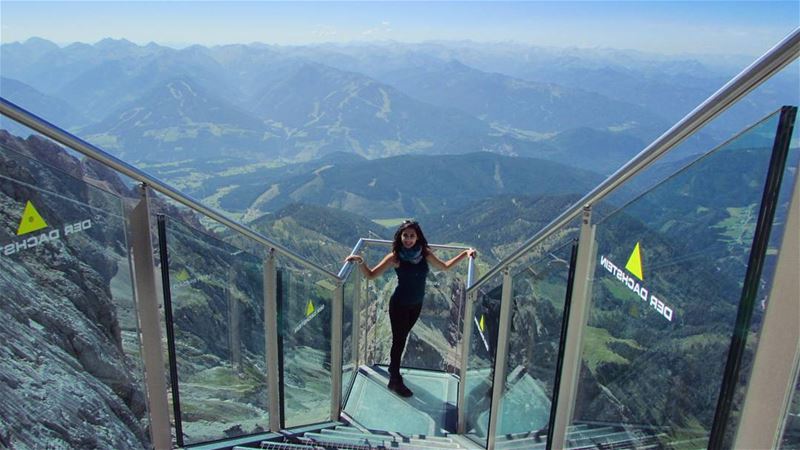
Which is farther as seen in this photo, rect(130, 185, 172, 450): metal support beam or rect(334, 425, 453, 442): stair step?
rect(334, 425, 453, 442): stair step

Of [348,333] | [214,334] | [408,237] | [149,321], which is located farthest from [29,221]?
[348,333]

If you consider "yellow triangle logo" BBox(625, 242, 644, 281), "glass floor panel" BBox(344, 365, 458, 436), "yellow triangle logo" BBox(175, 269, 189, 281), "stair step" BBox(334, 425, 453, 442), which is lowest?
"glass floor panel" BBox(344, 365, 458, 436)

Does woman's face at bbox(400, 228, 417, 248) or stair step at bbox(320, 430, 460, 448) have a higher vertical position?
woman's face at bbox(400, 228, 417, 248)

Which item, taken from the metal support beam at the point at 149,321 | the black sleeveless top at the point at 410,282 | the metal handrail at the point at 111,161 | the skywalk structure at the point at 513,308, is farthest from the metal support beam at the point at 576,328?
the black sleeveless top at the point at 410,282

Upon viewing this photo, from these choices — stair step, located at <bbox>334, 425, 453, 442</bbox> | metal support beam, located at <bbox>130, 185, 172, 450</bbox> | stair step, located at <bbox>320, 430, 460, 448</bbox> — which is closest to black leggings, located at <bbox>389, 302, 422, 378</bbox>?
stair step, located at <bbox>334, 425, 453, 442</bbox>

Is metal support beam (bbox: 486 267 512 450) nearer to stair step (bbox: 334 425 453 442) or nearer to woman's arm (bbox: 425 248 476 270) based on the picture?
stair step (bbox: 334 425 453 442)

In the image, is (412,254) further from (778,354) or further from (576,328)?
(778,354)

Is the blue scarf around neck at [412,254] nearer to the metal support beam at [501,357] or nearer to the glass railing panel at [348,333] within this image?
the glass railing panel at [348,333]
